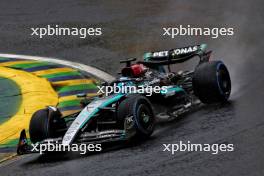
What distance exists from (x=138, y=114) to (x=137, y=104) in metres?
0.15

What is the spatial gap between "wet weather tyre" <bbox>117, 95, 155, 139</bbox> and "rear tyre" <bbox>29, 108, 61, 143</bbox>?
3.27ft

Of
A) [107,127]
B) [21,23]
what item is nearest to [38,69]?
[21,23]

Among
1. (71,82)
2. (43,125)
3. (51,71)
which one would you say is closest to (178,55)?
(71,82)

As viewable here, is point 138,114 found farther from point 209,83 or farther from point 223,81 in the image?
point 223,81

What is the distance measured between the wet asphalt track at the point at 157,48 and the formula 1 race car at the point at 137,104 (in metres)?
0.24

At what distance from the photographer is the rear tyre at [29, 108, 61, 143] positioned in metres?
10.0

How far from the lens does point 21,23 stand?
18.2 meters

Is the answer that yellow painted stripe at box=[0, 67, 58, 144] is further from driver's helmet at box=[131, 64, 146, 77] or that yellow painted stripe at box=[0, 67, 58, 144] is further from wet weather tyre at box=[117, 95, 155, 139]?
wet weather tyre at box=[117, 95, 155, 139]

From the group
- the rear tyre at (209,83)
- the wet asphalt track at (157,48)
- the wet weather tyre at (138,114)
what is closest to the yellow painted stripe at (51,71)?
the wet asphalt track at (157,48)

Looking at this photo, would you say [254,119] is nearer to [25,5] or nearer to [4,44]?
[4,44]

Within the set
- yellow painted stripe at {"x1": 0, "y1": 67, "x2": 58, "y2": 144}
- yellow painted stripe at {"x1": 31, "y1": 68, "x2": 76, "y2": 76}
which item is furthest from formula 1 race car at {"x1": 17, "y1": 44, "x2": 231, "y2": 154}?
yellow painted stripe at {"x1": 31, "y1": 68, "x2": 76, "y2": 76}

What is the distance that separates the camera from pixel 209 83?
36.5 ft

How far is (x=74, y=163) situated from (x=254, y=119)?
257cm

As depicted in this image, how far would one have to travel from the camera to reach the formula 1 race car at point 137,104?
971 centimetres
